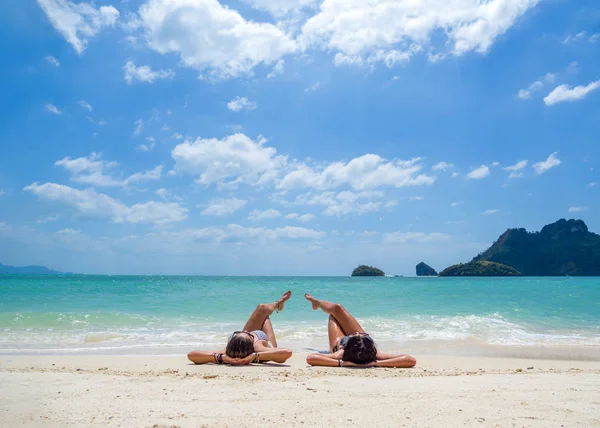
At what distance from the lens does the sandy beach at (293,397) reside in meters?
3.56

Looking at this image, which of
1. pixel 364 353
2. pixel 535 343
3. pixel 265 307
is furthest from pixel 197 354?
pixel 535 343

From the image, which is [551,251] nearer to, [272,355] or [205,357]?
[272,355]

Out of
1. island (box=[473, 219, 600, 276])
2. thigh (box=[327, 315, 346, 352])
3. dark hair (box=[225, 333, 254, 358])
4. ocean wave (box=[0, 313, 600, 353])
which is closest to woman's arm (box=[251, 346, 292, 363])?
dark hair (box=[225, 333, 254, 358])

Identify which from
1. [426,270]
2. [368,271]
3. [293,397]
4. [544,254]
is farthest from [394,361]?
[426,270]

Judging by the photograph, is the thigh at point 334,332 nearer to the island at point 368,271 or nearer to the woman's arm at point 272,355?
the woman's arm at point 272,355

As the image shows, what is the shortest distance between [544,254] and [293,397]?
393 ft

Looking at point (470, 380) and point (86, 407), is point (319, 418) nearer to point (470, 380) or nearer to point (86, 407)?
point (86, 407)

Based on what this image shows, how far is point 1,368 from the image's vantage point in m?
6.38

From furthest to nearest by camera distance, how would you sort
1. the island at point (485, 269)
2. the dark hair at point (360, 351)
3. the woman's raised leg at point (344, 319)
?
the island at point (485, 269)
the woman's raised leg at point (344, 319)
the dark hair at point (360, 351)

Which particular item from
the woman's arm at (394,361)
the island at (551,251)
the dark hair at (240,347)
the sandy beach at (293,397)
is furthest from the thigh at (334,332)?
the island at (551,251)

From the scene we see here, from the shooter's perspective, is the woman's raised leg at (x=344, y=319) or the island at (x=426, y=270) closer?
the woman's raised leg at (x=344, y=319)

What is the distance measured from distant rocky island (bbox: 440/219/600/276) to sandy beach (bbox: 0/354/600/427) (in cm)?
10295

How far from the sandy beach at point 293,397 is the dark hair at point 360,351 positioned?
1.13 feet

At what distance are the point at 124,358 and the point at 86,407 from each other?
4136mm
